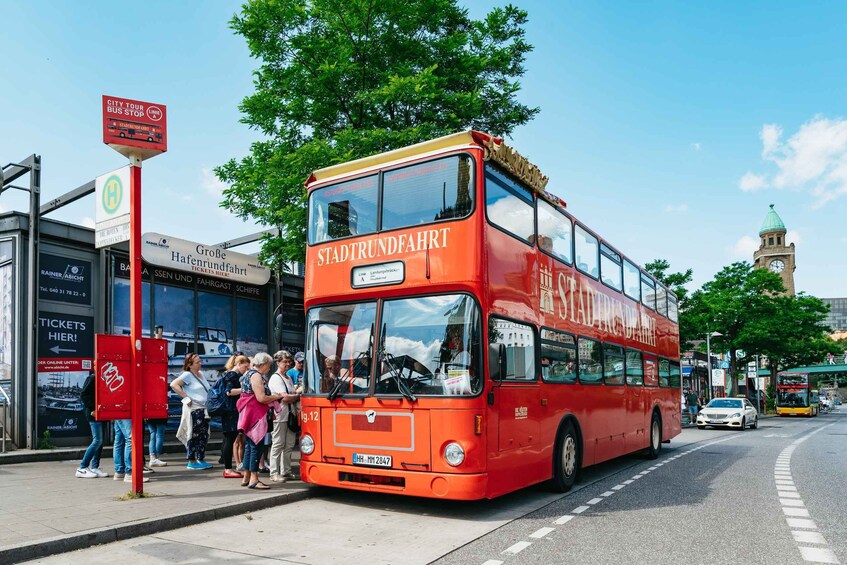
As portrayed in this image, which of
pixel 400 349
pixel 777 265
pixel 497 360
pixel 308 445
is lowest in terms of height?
pixel 308 445

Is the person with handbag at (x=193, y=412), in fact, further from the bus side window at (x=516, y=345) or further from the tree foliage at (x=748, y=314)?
the tree foliage at (x=748, y=314)

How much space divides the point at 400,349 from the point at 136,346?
327 cm

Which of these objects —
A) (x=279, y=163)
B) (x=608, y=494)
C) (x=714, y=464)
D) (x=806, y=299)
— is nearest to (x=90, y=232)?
(x=279, y=163)

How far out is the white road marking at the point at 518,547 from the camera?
6598 millimetres

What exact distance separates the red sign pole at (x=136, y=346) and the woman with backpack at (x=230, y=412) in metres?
1.72

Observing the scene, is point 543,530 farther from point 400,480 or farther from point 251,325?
point 251,325

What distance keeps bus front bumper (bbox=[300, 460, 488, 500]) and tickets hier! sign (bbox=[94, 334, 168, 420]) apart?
81.5 inches

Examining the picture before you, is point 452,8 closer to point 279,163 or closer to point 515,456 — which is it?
point 279,163

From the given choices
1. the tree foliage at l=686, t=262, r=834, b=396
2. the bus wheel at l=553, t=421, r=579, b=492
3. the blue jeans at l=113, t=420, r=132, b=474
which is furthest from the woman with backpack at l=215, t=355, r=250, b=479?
the tree foliage at l=686, t=262, r=834, b=396

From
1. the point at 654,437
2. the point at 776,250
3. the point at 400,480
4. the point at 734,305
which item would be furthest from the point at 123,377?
the point at 776,250

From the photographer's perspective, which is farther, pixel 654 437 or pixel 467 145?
pixel 654 437

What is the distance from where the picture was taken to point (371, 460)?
845cm

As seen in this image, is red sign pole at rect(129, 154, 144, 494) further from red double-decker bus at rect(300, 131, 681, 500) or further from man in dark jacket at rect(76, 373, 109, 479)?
red double-decker bus at rect(300, 131, 681, 500)

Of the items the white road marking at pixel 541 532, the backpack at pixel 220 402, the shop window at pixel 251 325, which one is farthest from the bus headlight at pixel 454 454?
the shop window at pixel 251 325
